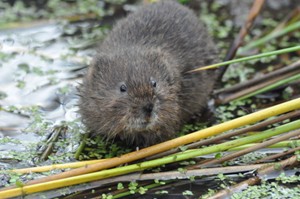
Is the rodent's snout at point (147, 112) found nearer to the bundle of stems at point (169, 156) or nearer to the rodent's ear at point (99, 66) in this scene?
the bundle of stems at point (169, 156)

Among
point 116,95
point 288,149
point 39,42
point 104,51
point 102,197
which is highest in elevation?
point 39,42

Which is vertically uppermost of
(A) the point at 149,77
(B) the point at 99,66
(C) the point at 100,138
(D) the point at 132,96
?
(B) the point at 99,66

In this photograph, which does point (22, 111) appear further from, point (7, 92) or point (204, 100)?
point (204, 100)

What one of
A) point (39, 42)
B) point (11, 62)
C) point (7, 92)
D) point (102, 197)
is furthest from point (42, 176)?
point (39, 42)

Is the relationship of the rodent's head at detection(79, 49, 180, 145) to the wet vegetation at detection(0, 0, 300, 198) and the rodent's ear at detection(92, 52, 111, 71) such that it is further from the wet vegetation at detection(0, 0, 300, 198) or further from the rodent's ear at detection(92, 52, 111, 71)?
the wet vegetation at detection(0, 0, 300, 198)

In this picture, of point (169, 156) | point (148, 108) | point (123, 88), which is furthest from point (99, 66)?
point (169, 156)

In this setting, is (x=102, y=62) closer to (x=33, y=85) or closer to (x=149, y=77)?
(x=149, y=77)
